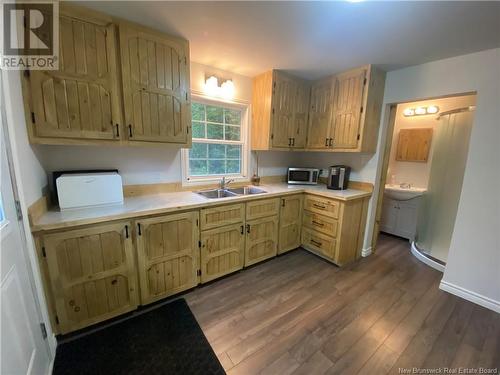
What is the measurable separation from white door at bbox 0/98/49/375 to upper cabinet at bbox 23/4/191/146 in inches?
18.2

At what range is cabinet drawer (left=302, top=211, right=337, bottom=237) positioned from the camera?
253 cm

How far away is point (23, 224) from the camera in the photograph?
1.18 meters

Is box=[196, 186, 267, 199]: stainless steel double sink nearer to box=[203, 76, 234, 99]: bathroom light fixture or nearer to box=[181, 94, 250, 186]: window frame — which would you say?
box=[181, 94, 250, 186]: window frame

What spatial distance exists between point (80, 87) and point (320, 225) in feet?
9.07

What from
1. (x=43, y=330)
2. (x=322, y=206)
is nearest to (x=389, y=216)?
(x=322, y=206)

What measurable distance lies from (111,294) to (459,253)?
330cm

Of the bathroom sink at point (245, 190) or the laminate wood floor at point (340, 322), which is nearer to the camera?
the laminate wood floor at point (340, 322)

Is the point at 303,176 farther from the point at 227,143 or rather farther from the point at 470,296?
the point at 470,296

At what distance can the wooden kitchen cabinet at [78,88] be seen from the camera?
1.40m

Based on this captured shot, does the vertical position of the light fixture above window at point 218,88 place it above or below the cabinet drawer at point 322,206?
above

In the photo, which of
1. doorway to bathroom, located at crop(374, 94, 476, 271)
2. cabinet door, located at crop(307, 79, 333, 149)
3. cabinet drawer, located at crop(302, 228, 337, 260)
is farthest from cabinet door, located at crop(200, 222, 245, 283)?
doorway to bathroom, located at crop(374, 94, 476, 271)

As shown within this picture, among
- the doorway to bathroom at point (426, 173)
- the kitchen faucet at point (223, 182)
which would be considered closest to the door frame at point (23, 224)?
the kitchen faucet at point (223, 182)

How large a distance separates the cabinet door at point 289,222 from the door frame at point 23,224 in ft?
7.23

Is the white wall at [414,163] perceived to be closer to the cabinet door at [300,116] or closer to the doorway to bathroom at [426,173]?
the doorway to bathroom at [426,173]
